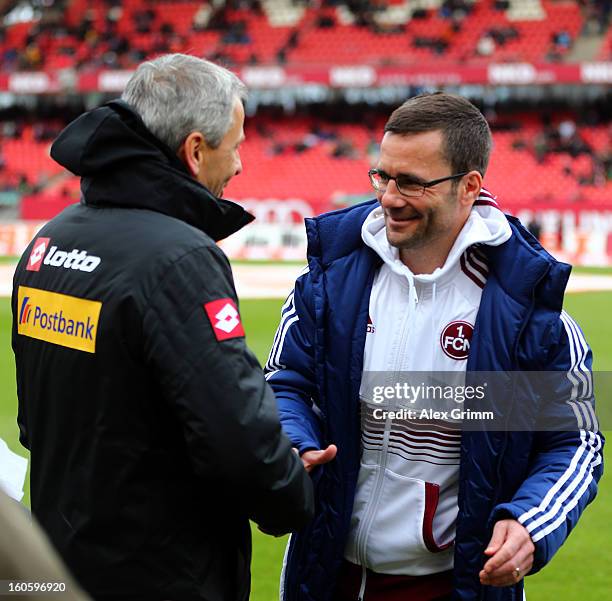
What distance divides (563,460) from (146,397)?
1.21 m

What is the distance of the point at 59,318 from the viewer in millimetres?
2338

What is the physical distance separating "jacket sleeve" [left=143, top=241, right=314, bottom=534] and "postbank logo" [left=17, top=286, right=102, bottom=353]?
0.15m

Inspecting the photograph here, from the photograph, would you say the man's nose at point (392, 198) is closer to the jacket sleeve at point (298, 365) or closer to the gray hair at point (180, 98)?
the jacket sleeve at point (298, 365)

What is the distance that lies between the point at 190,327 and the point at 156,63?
28.4 inches

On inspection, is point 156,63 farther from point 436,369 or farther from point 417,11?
point 417,11

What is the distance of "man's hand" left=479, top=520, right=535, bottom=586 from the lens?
2.48 meters

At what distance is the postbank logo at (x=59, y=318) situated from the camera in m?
2.26

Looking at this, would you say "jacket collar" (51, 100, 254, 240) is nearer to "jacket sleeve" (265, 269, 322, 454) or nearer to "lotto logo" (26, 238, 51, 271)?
"lotto logo" (26, 238, 51, 271)

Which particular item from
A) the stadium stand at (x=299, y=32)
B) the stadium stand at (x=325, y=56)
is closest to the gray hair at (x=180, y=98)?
the stadium stand at (x=325, y=56)

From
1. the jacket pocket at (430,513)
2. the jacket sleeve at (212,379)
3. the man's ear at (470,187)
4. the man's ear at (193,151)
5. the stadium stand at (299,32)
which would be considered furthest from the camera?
the stadium stand at (299,32)

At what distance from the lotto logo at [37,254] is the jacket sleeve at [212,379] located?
1.43 ft

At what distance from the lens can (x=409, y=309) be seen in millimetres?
2805

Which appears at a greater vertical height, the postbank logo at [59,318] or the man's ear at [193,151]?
the man's ear at [193,151]

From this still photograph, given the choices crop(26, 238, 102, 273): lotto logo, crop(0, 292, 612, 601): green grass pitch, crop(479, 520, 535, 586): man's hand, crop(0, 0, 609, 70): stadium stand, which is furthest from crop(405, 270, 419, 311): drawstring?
crop(0, 0, 609, 70): stadium stand
